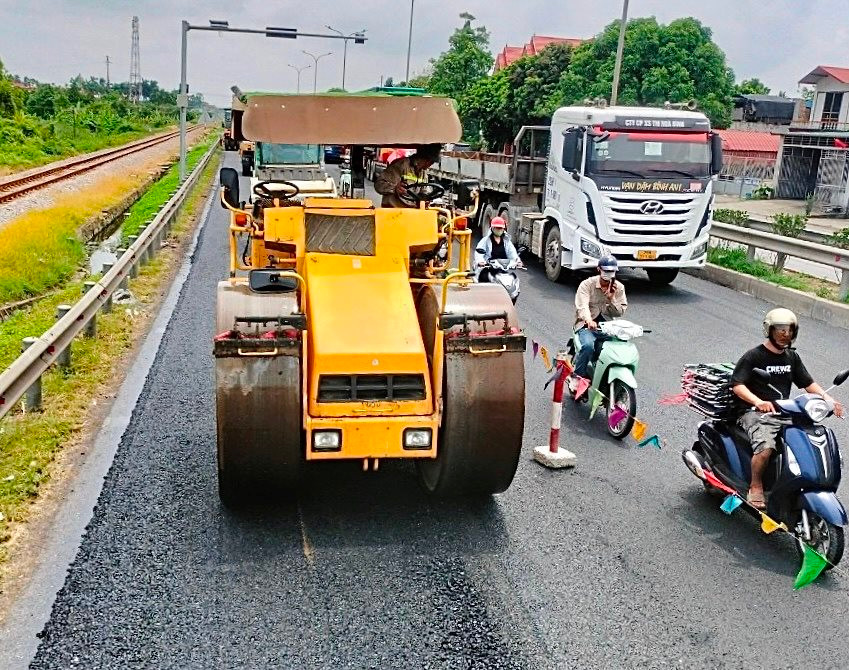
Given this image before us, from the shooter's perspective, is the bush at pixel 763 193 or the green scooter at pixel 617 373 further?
the bush at pixel 763 193

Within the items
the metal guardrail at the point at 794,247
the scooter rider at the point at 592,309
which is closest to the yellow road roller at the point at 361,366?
the scooter rider at the point at 592,309

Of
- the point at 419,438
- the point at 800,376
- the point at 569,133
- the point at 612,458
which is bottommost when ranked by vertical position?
the point at 612,458

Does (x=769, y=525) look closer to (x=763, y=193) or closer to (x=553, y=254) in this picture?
(x=553, y=254)

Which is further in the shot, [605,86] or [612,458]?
[605,86]

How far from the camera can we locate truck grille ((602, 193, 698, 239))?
1427 centimetres

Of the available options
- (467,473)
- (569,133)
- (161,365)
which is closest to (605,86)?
(569,133)

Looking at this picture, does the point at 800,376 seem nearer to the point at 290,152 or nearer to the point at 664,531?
the point at 664,531

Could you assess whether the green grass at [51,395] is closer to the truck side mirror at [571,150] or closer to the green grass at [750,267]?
the truck side mirror at [571,150]

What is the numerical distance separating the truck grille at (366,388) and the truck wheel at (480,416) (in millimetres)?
239

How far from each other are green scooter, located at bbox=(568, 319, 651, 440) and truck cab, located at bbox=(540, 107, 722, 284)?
623 centimetres

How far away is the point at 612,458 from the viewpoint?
728cm

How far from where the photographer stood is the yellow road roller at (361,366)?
17.8 feet

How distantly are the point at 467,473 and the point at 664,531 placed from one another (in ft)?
4.48

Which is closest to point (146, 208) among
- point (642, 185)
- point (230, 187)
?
point (642, 185)
